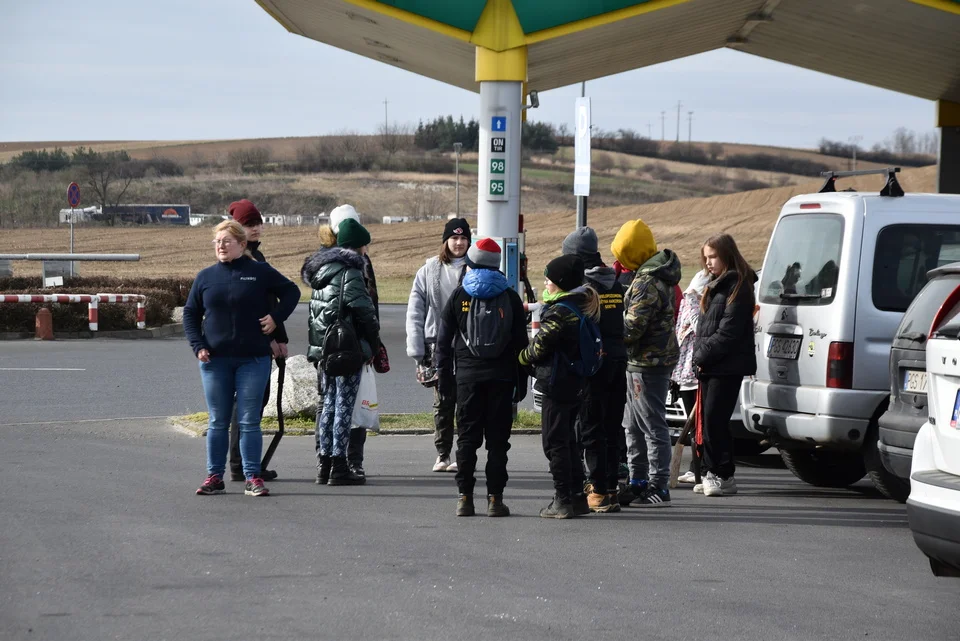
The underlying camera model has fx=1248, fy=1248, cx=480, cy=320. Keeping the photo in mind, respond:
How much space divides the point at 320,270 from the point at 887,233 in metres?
3.89

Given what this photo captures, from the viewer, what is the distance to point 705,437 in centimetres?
Answer: 867

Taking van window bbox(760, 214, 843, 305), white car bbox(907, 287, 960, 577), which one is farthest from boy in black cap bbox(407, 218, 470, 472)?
white car bbox(907, 287, 960, 577)

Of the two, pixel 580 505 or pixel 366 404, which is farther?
pixel 366 404

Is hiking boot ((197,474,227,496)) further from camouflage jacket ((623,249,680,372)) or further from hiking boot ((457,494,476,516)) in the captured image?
camouflage jacket ((623,249,680,372))

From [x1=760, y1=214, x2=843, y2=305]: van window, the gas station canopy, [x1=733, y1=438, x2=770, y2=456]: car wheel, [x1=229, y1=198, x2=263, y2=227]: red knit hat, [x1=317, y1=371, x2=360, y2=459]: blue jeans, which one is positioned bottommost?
[x1=733, y1=438, x2=770, y2=456]: car wheel

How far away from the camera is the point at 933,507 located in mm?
5066

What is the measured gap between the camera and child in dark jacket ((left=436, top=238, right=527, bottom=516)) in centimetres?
768

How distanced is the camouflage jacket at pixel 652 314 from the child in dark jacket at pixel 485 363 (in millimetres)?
848

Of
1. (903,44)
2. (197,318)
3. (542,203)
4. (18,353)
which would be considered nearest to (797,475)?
(197,318)

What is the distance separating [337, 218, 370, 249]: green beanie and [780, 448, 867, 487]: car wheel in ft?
11.6

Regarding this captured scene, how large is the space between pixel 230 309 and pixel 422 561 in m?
2.64

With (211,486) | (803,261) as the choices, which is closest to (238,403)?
(211,486)

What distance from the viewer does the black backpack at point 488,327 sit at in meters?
7.64

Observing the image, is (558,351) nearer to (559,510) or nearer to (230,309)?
(559,510)
